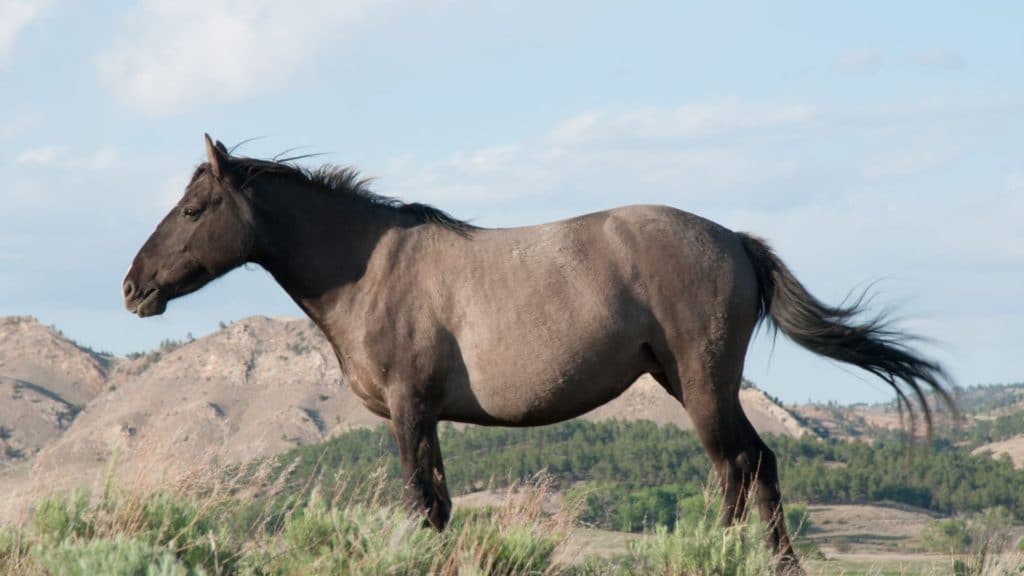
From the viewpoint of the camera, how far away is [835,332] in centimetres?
965

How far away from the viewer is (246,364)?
101 meters

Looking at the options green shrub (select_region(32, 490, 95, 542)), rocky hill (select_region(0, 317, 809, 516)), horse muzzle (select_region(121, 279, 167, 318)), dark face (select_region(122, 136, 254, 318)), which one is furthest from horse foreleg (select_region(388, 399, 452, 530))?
rocky hill (select_region(0, 317, 809, 516))

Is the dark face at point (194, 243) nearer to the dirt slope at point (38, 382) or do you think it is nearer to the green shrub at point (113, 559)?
the green shrub at point (113, 559)

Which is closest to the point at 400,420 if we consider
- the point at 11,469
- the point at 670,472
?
the point at 11,469

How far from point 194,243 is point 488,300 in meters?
2.08

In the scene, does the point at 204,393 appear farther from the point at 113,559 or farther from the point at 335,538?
the point at 113,559

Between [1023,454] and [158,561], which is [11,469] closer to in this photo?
[158,561]

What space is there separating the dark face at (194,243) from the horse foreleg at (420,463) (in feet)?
5.50

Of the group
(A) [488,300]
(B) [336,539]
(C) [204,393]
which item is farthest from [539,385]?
(C) [204,393]

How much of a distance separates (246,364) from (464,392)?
9436cm

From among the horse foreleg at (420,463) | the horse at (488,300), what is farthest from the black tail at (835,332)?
the horse foreleg at (420,463)

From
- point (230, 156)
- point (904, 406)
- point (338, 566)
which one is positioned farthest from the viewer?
point (904, 406)

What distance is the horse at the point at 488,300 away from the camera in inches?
346

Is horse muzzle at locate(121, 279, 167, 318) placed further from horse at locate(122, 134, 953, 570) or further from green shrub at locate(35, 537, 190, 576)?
green shrub at locate(35, 537, 190, 576)
